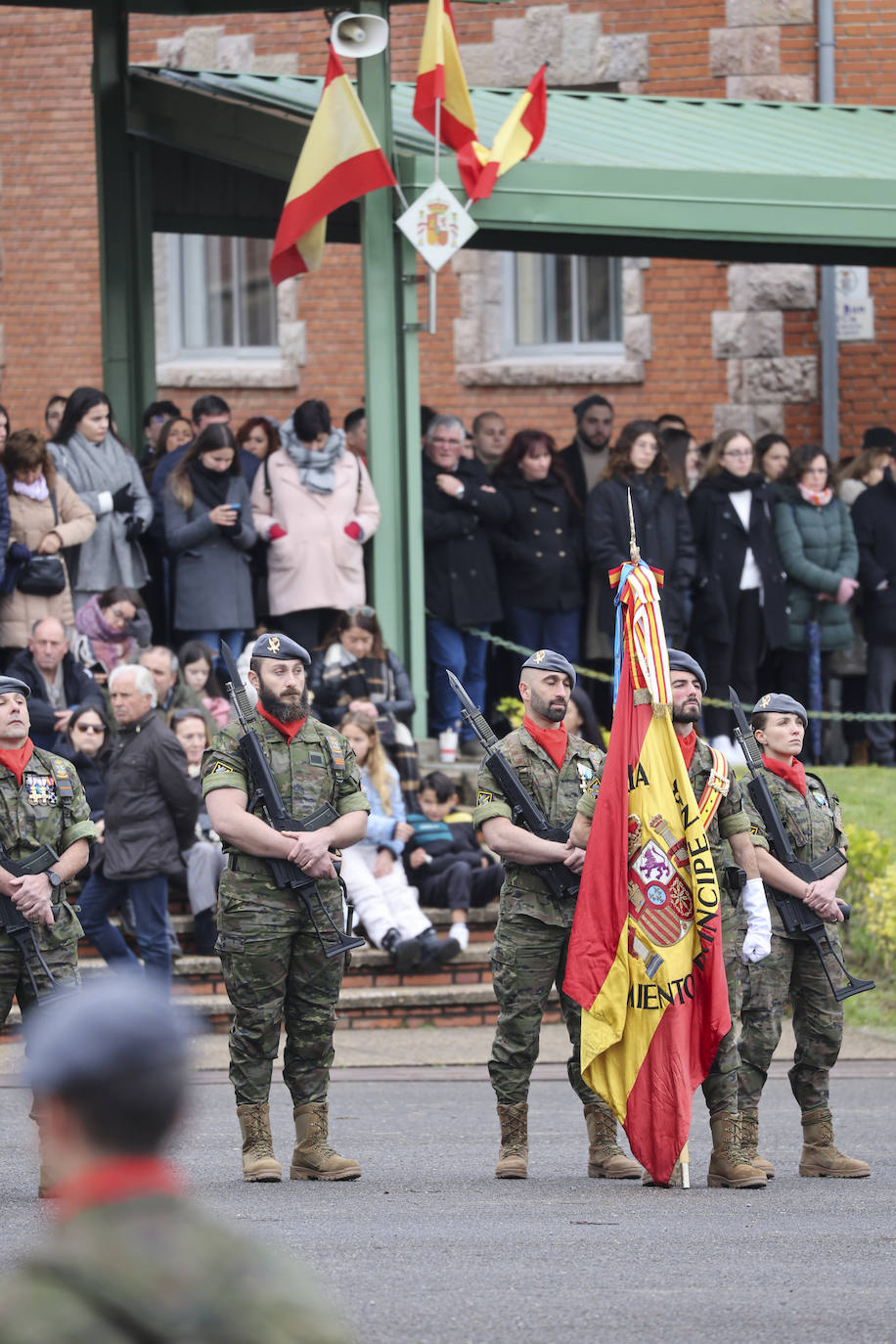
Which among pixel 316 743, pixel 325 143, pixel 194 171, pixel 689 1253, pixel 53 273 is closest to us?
pixel 689 1253

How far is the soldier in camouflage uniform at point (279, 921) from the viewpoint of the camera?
7289mm

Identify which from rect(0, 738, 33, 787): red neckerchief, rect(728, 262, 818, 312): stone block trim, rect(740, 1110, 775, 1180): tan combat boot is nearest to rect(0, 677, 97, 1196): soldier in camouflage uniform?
rect(0, 738, 33, 787): red neckerchief

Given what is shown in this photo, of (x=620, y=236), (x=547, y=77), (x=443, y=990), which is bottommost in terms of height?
(x=443, y=990)

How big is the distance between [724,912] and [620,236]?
22.8 feet

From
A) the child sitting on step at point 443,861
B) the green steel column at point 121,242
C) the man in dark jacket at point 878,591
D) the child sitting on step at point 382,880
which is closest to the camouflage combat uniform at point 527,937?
the child sitting on step at point 382,880

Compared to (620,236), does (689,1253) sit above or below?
below

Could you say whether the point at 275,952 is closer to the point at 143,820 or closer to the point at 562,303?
the point at 143,820

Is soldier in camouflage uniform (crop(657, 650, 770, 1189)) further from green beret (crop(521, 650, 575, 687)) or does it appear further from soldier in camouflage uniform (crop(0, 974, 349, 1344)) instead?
soldier in camouflage uniform (crop(0, 974, 349, 1344))

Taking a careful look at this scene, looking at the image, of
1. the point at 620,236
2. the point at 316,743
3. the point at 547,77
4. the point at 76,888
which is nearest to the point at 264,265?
the point at 547,77

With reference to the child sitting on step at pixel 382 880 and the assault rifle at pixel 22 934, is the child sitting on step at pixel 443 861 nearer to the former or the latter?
the child sitting on step at pixel 382 880

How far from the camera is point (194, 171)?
51.3 feet

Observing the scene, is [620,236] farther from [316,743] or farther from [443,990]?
[316,743]

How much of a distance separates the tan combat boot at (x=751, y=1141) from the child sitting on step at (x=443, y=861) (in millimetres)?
3797

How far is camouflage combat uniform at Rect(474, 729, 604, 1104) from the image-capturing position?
761 centimetres
